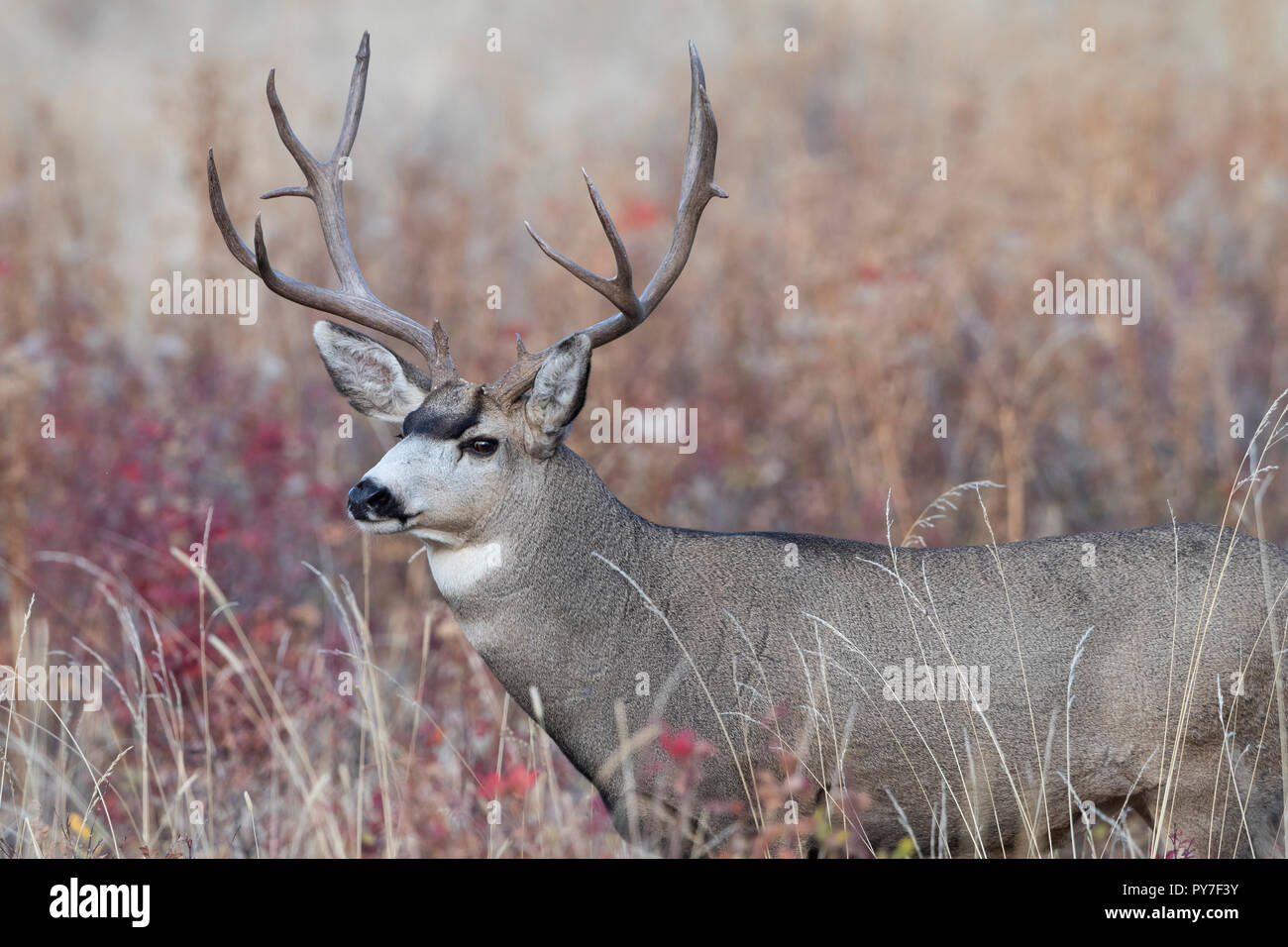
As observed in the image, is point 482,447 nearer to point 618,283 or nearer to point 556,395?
point 556,395

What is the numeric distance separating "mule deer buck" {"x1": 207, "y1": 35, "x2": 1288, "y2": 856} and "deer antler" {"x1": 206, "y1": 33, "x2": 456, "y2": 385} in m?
0.24

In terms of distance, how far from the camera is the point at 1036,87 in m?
12.8

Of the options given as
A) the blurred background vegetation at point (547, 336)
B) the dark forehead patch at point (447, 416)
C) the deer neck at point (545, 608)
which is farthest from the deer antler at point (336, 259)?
the blurred background vegetation at point (547, 336)

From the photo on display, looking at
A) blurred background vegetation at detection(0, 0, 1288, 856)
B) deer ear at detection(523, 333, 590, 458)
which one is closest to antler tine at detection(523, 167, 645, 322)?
deer ear at detection(523, 333, 590, 458)

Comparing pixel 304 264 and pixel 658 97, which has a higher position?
pixel 658 97

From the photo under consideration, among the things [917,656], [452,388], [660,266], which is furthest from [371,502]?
[917,656]

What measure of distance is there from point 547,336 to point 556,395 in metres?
4.58

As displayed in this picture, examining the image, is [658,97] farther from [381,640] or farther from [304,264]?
[381,640]

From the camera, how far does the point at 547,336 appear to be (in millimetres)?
9594

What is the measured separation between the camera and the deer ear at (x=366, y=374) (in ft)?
18.1

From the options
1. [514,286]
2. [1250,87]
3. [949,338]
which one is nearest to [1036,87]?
[1250,87]

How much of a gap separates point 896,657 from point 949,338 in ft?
17.9

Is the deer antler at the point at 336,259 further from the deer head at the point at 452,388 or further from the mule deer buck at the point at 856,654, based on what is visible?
the mule deer buck at the point at 856,654

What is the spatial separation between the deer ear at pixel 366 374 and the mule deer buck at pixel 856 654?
37 centimetres
